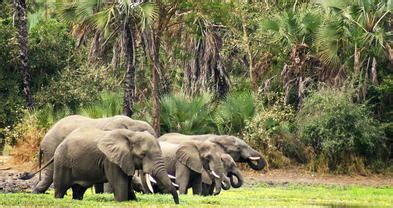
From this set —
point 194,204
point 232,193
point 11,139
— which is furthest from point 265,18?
point 194,204

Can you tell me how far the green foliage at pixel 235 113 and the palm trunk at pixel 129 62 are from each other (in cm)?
287

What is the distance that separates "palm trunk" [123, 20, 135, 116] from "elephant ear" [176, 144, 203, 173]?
10280 millimetres

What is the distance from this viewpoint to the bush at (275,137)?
33.9 meters

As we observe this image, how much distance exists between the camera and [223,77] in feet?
129

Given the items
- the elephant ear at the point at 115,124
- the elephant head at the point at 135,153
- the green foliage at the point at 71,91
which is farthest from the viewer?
the green foliage at the point at 71,91

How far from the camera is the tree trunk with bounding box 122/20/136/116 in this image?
111 ft

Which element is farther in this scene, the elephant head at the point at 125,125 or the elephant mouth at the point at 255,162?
the elephant mouth at the point at 255,162

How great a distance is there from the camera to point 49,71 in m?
37.8

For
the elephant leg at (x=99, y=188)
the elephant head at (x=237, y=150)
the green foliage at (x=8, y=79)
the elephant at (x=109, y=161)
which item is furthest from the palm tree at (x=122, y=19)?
the elephant at (x=109, y=161)

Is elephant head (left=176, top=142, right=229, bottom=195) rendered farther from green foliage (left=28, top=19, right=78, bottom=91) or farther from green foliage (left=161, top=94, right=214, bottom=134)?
green foliage (left=28, top=19, right=78, bottom=91)

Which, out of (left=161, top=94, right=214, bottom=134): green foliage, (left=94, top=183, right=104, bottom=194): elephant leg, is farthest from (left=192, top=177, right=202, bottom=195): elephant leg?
(left=161, top=94, right=214, bottom=134): green foliage

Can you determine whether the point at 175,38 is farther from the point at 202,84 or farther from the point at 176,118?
the point at 176,118

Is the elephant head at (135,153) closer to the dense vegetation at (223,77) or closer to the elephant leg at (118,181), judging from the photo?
the elephant leg at (118,181)

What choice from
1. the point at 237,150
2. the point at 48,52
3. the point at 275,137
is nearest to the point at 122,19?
the point at 48,52
